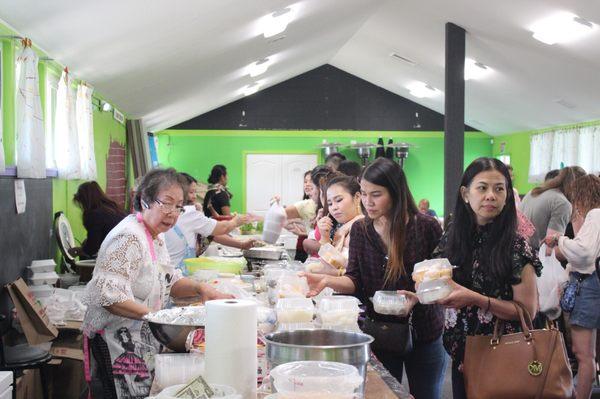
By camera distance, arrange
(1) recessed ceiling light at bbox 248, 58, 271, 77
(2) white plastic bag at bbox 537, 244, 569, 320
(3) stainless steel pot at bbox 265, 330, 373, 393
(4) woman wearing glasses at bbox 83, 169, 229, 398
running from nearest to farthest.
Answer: (3) stainless steel pot at bbox 265, 330, 373, 393 → (4) woman wearing glasses at bbox 83, 169, 229, 398 → (2) white plastic bag at bbox 537, 244, 569, 320 → (1) recessed ceiling light at bbox 248, 58, 271, 77

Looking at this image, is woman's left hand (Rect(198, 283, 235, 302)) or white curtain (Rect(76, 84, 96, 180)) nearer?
woman's left hand (Rect(198, 283, 235, 302))

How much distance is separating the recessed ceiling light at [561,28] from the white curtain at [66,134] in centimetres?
471

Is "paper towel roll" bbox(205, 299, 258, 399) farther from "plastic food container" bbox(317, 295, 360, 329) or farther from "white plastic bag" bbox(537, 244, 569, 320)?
"white plastic bag" bbox(537, 244, 569, 320)

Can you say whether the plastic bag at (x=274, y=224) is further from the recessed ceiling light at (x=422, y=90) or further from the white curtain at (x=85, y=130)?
the recessed ceiling light at (x=422, y=90)

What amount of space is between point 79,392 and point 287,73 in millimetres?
9006

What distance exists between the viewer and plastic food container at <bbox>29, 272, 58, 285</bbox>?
4.77 metres

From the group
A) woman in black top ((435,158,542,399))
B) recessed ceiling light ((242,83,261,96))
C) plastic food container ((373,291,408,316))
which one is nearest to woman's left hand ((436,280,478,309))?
woman in black top ((435,158,542,399))

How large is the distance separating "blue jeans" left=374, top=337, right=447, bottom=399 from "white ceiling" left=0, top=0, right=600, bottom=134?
9.33ft

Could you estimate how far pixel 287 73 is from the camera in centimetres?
1281

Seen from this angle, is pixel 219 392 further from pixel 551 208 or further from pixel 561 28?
pixel 561 28

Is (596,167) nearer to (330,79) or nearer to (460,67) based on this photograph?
(460,67)

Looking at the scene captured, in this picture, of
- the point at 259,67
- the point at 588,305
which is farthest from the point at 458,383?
the point at 259,67

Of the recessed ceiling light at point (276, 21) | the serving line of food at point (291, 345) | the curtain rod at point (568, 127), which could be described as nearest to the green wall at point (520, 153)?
the curtain rod at point (568, 127)

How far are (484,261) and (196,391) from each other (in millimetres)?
1239
